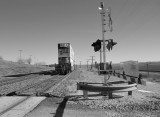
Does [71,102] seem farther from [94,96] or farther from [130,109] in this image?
[130,109]

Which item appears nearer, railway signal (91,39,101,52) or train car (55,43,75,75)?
railway signal (91,39,101,52)

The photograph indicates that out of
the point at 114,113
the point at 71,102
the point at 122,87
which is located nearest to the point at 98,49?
the point at 122,87

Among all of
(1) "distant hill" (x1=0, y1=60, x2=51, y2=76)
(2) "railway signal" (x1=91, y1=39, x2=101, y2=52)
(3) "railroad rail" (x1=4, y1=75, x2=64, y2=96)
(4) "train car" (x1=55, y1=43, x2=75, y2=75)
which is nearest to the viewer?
(2) "railway signal" (x1=91, y1=39, x2=101, y2=52)

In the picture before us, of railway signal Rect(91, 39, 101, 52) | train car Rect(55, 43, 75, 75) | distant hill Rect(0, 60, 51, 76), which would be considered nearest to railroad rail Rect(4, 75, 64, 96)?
railway signal Rect(91, 39, 101, 52)

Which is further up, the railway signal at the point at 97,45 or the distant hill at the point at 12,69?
the railway signal at the point at 97,45

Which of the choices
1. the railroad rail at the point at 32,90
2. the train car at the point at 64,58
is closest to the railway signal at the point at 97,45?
the railroad rail at the point at 32,90

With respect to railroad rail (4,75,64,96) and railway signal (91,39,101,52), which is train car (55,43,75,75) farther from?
railway signal (91,39,101,52)

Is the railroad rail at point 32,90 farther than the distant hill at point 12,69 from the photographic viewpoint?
No

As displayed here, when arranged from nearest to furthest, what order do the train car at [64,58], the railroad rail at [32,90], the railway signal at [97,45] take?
1. the railway signal at [97,45]
2. the railroad rail at [32,90]
3. the train car at [64,58]

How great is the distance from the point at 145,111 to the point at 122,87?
149cm

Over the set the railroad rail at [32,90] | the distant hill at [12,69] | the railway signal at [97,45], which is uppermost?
the railway signal at [97,45]

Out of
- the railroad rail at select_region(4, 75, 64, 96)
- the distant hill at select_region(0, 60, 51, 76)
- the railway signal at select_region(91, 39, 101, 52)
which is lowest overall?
the railroad rail at select_region(4, 75, 64, 96)

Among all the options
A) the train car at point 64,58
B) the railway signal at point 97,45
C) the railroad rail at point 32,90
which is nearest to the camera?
the railway signal at point 97,45

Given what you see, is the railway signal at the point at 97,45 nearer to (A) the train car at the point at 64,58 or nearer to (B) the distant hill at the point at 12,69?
(A) the train car at the point at 64,58
